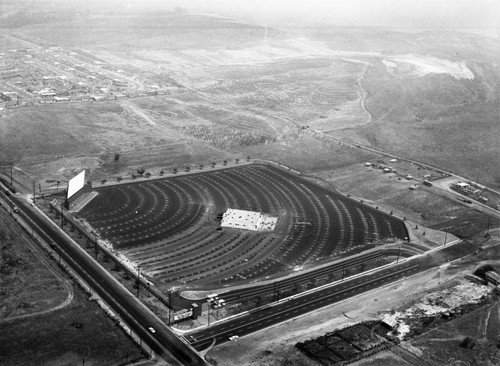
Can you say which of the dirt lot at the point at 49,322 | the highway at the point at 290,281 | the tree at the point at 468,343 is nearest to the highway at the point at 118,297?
the dirt lot at the point at 49,322

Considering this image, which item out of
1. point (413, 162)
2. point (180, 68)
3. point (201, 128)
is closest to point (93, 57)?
point (180, 68)

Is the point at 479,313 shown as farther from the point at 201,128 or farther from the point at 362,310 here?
the point at 201,128

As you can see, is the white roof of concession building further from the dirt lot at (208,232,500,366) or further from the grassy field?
the dirt lot at (208,232,500,366)

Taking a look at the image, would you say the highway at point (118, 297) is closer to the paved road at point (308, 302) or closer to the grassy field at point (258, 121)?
the paved road at point (308, 302)

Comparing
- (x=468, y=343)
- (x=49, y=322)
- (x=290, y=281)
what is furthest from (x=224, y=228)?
(x=468, y=343)

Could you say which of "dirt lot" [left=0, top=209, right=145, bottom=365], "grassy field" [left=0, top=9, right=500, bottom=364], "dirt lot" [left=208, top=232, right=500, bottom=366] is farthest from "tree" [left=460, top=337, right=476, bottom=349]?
"dirt lot" [left=0, top=209, right=145, bottom=365]
